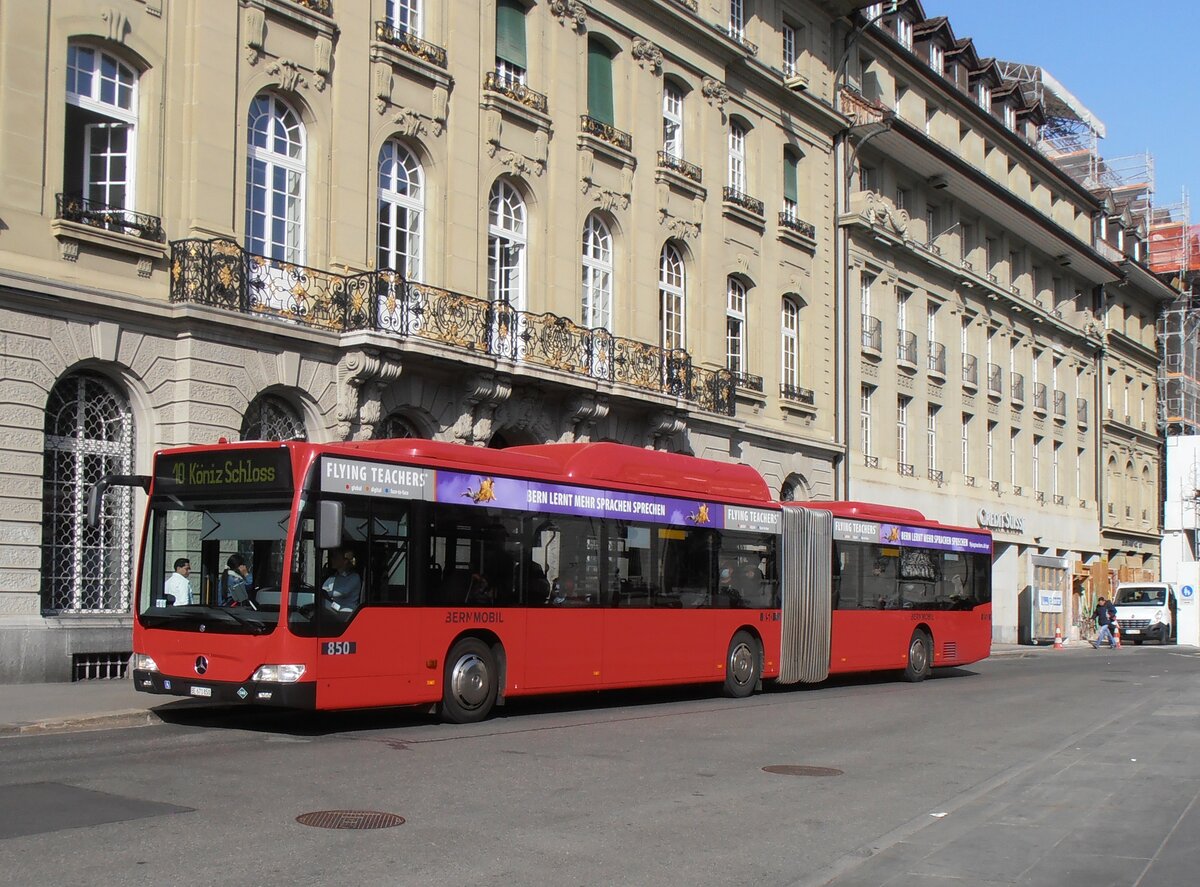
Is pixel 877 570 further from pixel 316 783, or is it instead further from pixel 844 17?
pixel 844 17

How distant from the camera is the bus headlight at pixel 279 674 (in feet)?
42.3

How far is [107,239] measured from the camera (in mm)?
18594

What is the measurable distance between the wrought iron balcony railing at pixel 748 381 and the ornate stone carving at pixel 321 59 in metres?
13.3

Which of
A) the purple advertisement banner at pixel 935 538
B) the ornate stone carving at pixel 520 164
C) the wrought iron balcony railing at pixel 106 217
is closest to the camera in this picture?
the wrought iron balcony railing at pixel 106 217

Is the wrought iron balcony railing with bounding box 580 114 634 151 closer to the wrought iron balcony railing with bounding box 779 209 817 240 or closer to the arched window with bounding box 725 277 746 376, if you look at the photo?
the arched window with bounding box 725 277 746 376

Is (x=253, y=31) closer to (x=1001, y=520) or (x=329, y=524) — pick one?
(x=329, y=524)

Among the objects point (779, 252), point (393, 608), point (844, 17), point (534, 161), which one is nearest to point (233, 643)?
point (393, 608)

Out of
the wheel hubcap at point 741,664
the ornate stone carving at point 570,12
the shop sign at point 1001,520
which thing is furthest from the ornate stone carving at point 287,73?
the shop sign at point 1001,520

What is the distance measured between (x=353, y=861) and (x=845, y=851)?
2958mm

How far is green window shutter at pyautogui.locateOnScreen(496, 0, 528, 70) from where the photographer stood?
85.3ft

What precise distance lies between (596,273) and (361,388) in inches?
321

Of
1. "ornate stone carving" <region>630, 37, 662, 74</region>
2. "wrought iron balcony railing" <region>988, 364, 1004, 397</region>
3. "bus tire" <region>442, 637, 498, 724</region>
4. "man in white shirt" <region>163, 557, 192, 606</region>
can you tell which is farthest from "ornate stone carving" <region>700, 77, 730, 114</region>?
"man in white shirt" <region>163, 557, 192, 606</region>

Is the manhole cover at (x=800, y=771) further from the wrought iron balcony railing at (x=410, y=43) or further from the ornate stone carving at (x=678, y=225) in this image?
the ornate stone carving at (x=678, y=225)

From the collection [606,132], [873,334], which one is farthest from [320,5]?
[873,334]
